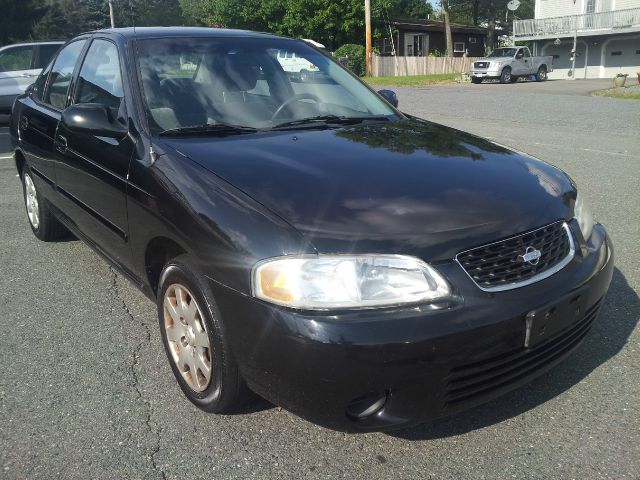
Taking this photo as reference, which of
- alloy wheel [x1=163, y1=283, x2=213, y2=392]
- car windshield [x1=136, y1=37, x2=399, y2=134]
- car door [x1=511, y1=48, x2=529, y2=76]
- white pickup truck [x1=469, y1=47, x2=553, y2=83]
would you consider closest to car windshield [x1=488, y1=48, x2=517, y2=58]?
white pickup truck [x1=469, y1=47, x2=553, y2=83]

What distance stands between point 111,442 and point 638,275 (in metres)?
3.46

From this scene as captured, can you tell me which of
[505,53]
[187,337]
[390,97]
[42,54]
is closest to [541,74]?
[505,53]

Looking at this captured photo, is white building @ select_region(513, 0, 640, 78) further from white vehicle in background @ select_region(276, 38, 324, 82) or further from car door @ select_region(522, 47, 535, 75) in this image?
white vehicle in background @ select_region(276, 38, 324, 82)

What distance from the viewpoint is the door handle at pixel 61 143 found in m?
3.97

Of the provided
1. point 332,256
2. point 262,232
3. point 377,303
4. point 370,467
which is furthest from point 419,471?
point 262,232

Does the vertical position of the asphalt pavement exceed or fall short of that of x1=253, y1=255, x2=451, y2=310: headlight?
it falls short

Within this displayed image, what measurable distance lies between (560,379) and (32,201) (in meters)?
4.42

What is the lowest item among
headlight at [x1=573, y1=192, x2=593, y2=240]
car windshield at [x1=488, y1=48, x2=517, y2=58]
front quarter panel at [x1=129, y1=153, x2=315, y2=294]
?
car windshield at [x1=488, y1=48, x2=517, y2=58]

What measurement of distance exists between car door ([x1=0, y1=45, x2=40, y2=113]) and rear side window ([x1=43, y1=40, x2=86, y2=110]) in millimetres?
8738

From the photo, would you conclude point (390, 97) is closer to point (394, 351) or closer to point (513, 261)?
point (513, 261)

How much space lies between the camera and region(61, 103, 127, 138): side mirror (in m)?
3.24

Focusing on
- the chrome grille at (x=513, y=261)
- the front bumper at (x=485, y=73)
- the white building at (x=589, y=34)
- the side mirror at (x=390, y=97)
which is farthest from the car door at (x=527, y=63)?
the chrome grille at (x=513, y=261)

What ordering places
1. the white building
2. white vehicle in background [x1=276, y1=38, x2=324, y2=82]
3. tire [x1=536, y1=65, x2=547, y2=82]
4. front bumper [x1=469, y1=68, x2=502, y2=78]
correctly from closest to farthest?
white vehicle in background [x1=276, y1=38, x2=324, y2=82] → front bumper [x1=469, y1=68, x2=502, y2=78] → tire [x1=536, y1=65, x2=547, y2=82] → the white building

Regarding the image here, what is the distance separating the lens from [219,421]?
270cm
